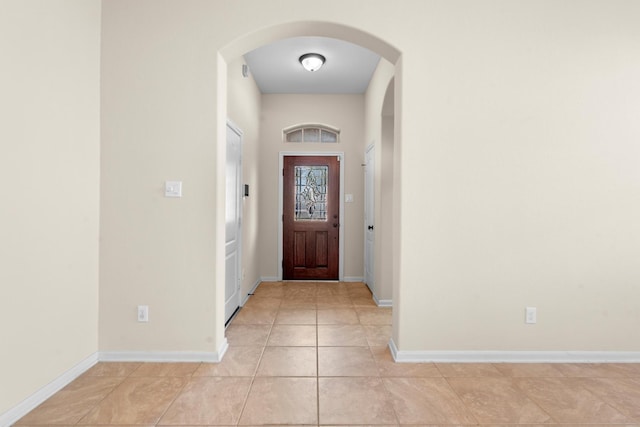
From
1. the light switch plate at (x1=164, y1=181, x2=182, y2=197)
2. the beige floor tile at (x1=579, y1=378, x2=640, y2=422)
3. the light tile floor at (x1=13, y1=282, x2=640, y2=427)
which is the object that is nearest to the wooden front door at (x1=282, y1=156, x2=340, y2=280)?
the light tile floor at (x1=13, y1=282, x2=640, y2=427)

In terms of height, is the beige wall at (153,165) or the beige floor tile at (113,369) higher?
the beige wall at (153,165)

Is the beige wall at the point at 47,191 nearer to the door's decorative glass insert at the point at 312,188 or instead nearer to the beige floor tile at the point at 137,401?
the beige floor tile at the point at 137,401

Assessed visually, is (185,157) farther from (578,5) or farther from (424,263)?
(578,5)

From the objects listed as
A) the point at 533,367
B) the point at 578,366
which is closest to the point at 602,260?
the point at 578,366

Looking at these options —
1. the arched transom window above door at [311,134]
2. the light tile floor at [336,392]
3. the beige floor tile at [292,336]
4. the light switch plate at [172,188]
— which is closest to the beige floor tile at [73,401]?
the light tile floor at [336,392]

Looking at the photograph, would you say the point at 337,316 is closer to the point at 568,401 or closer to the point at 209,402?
the point at 209,402

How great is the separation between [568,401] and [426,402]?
862 mm

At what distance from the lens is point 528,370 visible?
8.09 feet

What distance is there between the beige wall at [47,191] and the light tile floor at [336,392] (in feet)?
1.03

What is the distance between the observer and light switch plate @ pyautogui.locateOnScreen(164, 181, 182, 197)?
2.53 m

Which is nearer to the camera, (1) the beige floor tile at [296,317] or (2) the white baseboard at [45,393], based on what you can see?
(2) the white baseboard at [45,393]

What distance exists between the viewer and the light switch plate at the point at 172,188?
99.6 inches

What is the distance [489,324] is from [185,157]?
258 cm

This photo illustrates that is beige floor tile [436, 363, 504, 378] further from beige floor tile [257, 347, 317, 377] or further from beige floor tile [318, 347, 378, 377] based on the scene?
beige floor tile [257, 347, 317, 377]
